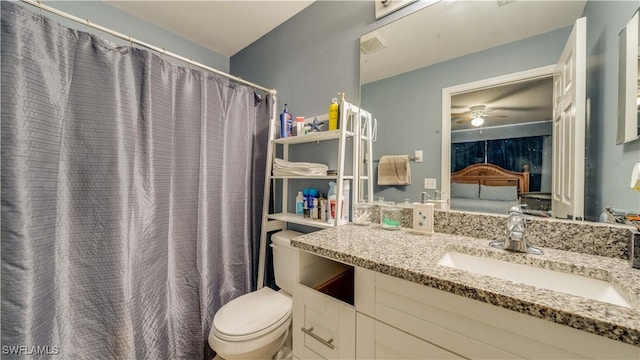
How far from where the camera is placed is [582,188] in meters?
0.78

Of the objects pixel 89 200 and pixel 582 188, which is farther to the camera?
pixel 89 200

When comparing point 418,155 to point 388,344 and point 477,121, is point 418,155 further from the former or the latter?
point 388,344

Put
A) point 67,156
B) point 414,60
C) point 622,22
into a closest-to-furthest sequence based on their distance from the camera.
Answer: point 622,22, point 67,156, point 414,60

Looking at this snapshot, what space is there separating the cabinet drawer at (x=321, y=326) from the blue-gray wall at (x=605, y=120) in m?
0.92

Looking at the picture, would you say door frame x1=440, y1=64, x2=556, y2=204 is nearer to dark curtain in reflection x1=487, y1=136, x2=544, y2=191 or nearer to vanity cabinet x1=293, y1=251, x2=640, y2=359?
dark curtain in reflection x1=487, y1=136, x2=544, y2=191

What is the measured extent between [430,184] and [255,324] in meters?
1.10

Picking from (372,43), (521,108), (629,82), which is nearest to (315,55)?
(372,43)

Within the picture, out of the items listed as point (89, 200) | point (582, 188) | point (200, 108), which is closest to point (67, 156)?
point (89, 200)

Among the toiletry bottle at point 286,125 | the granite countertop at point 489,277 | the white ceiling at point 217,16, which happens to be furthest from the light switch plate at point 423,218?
the white ceiling at point 217,16

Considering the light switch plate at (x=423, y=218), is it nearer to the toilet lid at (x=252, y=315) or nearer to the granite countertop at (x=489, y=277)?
the granite countertop at (x=489, y=277)

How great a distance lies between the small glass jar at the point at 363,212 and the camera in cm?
122

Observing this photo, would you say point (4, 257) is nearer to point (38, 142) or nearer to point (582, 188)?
point (38, 142)

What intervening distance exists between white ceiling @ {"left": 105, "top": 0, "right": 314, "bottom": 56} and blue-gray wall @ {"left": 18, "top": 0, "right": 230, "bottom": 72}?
0.04 metres

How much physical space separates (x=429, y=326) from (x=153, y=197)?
1.38 metres
